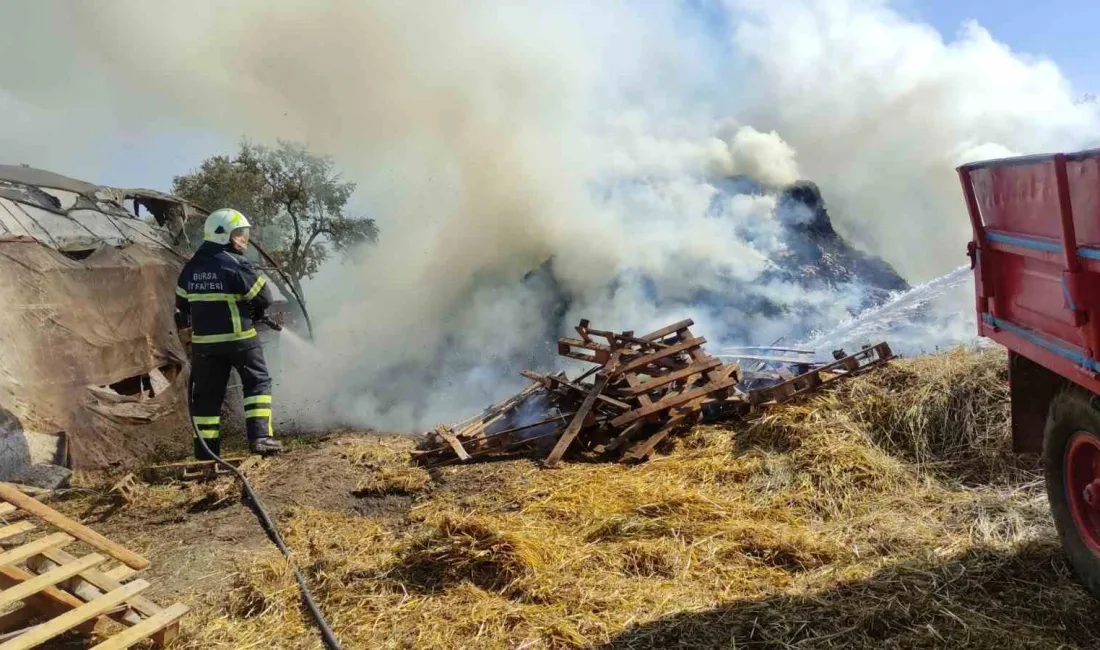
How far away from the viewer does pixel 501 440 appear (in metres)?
6.30

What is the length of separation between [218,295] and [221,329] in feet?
0.99

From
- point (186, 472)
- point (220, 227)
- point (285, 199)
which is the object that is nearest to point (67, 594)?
point (186, 472)

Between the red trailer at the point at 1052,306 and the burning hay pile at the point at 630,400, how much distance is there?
2725mm

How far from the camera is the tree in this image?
55.4ft

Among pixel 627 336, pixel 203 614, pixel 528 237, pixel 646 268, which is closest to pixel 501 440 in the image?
pixel 627 336

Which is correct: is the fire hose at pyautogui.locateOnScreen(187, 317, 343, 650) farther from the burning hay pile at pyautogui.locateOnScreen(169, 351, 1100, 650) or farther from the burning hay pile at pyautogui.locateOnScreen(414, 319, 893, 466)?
the burning hay pile at pyautogui.locateOnScreen(414, 319, 893, 466)

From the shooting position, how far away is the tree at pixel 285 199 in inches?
665

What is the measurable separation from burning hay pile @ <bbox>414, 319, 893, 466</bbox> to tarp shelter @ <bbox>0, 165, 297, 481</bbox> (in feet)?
9.39

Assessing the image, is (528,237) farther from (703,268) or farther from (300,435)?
(300,435)

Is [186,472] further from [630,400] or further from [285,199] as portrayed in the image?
[285,199]

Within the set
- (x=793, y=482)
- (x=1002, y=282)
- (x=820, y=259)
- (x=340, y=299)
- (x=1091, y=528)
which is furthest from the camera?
(x=340, y=299)

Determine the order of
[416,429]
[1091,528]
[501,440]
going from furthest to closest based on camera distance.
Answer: [416,429], [501,440], [1091,528]

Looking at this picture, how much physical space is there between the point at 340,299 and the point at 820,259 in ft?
42.6

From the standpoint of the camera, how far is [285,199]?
17.9 meters
